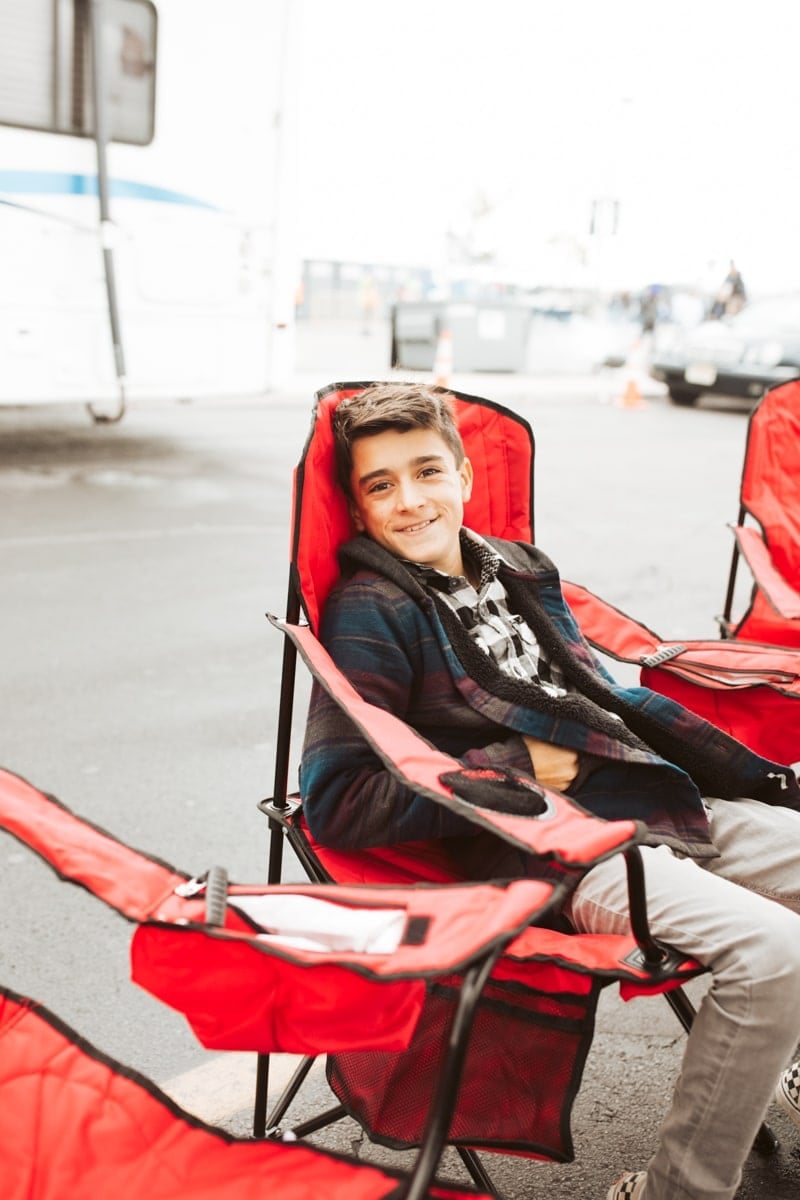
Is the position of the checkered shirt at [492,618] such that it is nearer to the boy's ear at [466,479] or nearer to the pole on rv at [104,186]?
the boy's ear at [466,479]

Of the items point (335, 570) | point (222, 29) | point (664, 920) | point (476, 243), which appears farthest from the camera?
point (476, 243)

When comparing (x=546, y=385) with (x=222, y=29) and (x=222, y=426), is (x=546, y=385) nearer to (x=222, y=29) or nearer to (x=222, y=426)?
(x=222, y=426)

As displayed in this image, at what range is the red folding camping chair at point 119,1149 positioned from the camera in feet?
4.38

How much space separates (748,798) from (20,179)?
18.9 ft

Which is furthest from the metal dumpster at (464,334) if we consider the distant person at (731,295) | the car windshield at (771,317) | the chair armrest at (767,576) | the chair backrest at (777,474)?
the chair armrest at (767,576)

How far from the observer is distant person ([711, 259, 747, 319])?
18.3 m

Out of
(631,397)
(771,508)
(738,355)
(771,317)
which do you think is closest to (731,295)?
(771,317)

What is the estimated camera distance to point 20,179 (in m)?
6.48

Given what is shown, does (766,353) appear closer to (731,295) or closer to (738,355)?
(738,355)

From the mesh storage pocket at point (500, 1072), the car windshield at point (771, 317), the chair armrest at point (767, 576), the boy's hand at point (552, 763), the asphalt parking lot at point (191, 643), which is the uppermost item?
the car windshield at point (771, 317)

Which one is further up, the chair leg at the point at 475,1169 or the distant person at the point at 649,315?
the distant person at the point at 649,315

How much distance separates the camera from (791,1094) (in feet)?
6.69

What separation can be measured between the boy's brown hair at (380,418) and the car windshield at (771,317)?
35.3ft

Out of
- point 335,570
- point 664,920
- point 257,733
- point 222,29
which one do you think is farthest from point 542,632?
point 222,29
